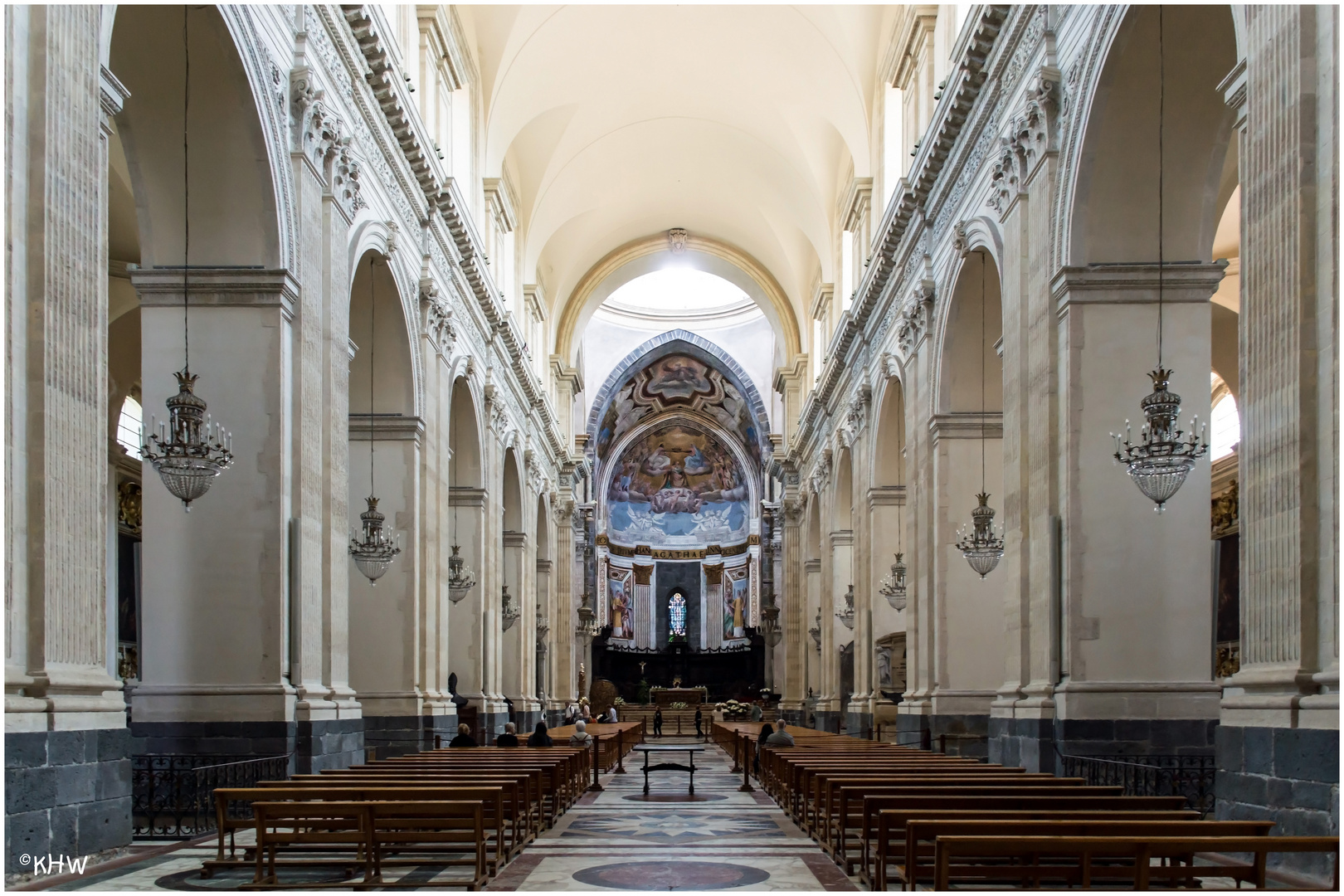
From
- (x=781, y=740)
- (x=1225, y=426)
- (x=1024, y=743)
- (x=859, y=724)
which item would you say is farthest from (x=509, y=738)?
(x=1225, y=426)

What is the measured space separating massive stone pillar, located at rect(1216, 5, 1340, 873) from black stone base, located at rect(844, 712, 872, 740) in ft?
55.0

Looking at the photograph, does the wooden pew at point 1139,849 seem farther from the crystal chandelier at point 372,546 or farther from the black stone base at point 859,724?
the black stone base at point 859,724

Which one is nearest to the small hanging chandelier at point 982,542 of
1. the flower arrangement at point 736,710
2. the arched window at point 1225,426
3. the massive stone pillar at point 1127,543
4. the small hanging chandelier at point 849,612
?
the massive stone pillar at point 1127,543

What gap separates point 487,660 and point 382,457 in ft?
25.9

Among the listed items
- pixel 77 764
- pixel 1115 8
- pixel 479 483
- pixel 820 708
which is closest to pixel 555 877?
pixel 77 764

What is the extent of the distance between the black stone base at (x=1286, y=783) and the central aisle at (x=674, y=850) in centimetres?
271

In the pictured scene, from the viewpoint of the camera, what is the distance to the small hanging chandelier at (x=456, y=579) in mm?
23172

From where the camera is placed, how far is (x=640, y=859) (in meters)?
10.2

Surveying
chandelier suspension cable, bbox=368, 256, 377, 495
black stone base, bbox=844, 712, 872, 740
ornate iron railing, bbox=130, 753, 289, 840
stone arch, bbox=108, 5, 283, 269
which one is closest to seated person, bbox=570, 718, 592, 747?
chandelier suspension cable, bbox=368, 256, 377, 495

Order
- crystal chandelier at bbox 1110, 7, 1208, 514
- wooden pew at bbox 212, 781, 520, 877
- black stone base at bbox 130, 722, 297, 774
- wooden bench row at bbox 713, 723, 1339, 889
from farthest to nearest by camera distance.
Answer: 1. black stone base at bbox 130, 722, 297, 774
2. crystal chandelier at bbox 1110, 7, 1208, 514
3. wooden pew at bbox 212, 781, 520, 877
4. wooden bench row at bbox 713, 723, 1339, 889

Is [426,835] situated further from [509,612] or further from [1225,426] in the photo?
[1225,426]

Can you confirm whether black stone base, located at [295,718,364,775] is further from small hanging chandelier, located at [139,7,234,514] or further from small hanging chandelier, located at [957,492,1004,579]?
small hanging chandelier, located at [957,492,1004,579]

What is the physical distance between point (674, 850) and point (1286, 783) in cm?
460

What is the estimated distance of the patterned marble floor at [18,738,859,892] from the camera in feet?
28.3
